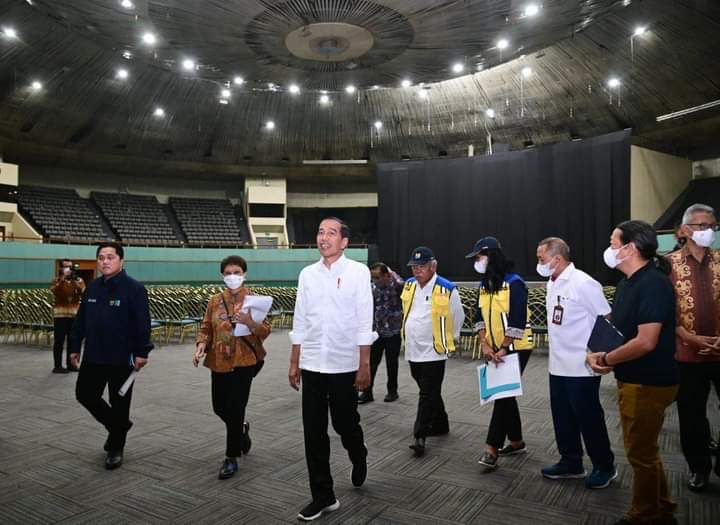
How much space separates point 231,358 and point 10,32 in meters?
14.1

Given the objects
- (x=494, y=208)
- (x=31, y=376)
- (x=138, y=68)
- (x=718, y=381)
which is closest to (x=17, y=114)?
(x=138, y=68)

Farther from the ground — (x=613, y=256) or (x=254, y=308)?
(x=613, y=256)

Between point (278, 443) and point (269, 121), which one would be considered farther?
point (269, 121)

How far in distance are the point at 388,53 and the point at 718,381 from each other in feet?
42.0

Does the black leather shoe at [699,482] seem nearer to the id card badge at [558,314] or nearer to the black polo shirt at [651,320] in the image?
the black polo shirt at [651,320]

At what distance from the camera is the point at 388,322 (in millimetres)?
4984

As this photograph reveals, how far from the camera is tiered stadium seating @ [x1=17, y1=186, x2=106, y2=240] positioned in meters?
19.3

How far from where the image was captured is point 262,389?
551cm

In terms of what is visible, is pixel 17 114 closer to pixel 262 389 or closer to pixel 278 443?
pixel 262 389

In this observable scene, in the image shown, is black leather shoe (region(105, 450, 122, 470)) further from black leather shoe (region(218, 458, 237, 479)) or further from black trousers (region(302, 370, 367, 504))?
black trousers (region(302, 370, 367, 504))

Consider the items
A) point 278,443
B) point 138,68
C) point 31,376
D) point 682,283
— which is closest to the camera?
point 682,283

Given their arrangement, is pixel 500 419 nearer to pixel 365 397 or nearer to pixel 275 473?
pixel 275 473

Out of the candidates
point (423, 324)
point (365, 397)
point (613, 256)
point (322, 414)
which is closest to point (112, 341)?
point (322, 414)

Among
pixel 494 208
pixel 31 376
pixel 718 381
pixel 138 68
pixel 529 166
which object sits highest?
pixel 138 68
